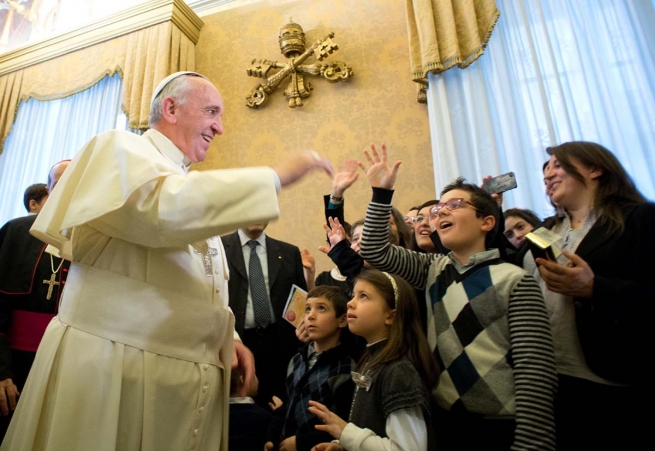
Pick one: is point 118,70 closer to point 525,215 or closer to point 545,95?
point 545,95

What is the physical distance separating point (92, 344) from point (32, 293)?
130 centimetres

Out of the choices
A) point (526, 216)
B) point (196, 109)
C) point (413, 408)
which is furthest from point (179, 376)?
point (526, 216)

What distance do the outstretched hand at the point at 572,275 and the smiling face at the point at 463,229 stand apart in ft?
0.93

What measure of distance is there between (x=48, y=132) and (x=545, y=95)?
16.6 ft

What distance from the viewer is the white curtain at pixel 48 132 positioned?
4961 mm

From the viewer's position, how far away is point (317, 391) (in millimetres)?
1919

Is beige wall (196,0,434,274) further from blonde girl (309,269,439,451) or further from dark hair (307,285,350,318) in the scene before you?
blonde girl (309,269,439,451)

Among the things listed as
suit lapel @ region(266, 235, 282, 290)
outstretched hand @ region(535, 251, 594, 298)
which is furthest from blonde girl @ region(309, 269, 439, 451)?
suit lapel @ region(266, 235, 282, 290)

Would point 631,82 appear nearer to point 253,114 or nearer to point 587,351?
point 587,351

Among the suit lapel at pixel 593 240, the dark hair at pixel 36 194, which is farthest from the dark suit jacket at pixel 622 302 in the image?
the dark hair at pixel 36 194

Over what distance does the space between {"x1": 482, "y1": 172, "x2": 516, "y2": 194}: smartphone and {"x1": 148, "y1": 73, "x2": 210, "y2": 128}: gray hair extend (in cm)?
128

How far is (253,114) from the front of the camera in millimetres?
4297

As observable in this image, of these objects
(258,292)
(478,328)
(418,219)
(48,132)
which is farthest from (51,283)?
(48,132)

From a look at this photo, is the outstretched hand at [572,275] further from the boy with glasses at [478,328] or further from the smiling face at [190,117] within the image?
the smiling face at [190,117]
